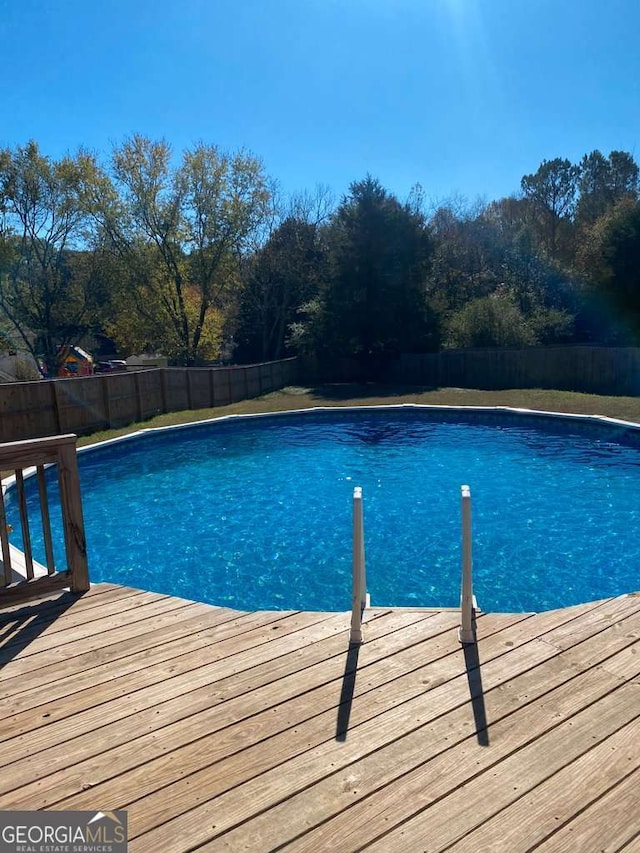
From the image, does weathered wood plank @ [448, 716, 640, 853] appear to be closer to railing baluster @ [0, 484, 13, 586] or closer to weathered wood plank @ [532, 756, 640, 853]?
weathered wood plank @ [532, 756, 640, 853]

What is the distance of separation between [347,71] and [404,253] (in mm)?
10478

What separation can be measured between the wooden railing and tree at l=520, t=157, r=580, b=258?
32291 millimetres

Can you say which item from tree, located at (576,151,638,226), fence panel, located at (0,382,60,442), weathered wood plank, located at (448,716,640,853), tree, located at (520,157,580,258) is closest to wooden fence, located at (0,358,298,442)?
Result: fence panel, located at (0,382,60,442)

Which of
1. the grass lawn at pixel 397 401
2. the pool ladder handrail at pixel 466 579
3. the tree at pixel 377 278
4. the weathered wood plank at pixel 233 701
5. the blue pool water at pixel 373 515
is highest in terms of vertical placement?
the tree at pixel 377 278

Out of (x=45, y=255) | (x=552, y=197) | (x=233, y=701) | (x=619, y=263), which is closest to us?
(x=233, y=701)

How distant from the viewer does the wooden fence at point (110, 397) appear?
1134 cm

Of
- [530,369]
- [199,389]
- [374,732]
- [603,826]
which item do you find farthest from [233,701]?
[530,369]

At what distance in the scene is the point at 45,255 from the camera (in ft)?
81.4

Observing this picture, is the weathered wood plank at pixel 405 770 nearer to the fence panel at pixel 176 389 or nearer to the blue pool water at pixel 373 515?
the blue pool water at pixel 373 515

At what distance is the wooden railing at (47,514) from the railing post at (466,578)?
8.13 ft

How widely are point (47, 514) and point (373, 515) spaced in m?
4.90

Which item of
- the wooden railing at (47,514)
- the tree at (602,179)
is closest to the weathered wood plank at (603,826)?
the wooden railing at (47,514)

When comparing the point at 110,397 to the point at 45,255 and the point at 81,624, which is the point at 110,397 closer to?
the point at 81,624

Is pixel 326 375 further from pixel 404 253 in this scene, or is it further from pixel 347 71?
pixel 347 71
